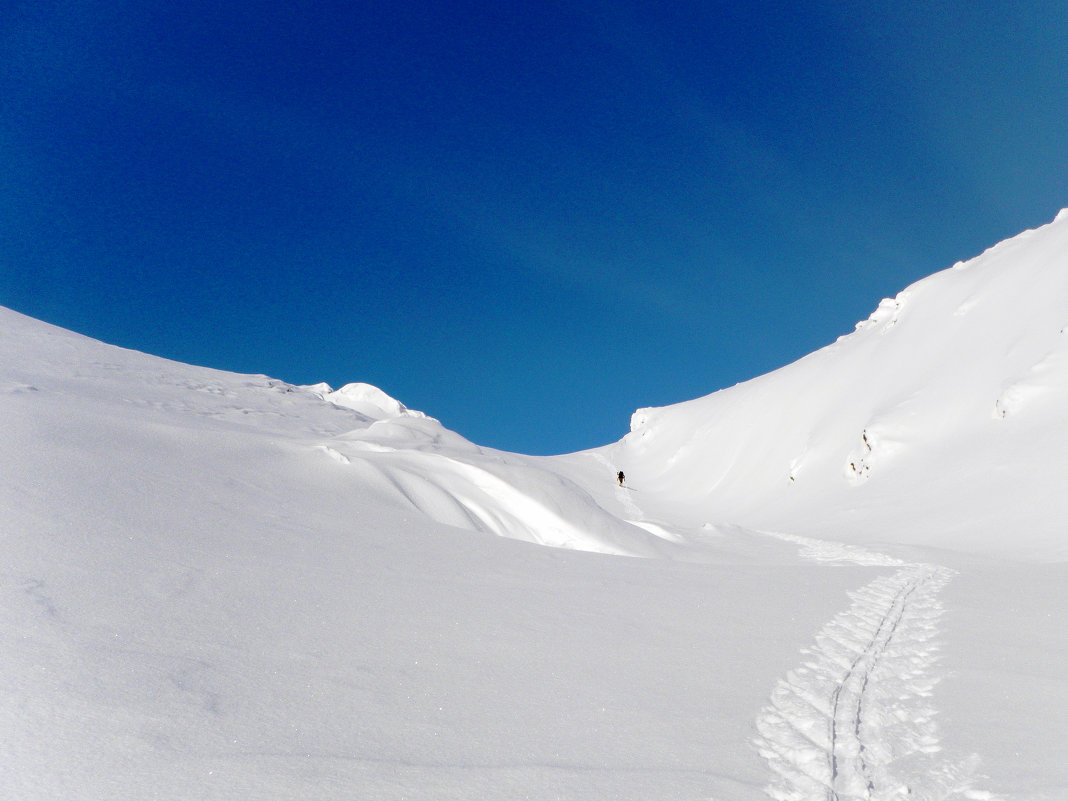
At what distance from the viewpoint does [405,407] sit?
182 ft

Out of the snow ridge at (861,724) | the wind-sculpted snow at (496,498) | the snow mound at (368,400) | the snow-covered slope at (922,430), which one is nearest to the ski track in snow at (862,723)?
the snow ridge at (861,724)

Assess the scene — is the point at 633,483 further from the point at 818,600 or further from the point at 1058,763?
the point at 1058,763

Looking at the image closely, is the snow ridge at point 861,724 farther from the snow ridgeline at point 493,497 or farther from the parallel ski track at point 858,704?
the snow ridgeline at point 493,497

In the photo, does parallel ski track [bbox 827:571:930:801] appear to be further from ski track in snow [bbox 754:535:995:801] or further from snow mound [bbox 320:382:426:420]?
snow mound [bbox 320:382:426:420]

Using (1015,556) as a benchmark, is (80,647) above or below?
below

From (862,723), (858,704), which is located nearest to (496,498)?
(858,704)

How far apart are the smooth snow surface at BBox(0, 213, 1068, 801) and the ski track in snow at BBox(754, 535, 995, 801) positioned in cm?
4

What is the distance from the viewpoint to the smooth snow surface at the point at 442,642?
469 cm

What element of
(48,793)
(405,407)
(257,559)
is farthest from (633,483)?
(48,793)

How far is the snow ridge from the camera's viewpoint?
5164 mm

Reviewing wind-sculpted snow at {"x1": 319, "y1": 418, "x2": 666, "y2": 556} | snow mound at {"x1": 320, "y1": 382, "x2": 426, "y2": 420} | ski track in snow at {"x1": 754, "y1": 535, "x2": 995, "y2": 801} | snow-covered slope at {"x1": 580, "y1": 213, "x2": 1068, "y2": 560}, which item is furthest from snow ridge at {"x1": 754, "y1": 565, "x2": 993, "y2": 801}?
snow mound at {"x1": 320, "y1": 382, "x2": 426, "y2": 420}

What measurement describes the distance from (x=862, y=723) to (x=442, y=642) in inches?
157

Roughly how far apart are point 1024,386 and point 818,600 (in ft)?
88.4

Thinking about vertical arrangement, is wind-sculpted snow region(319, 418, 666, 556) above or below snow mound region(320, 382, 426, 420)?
below
